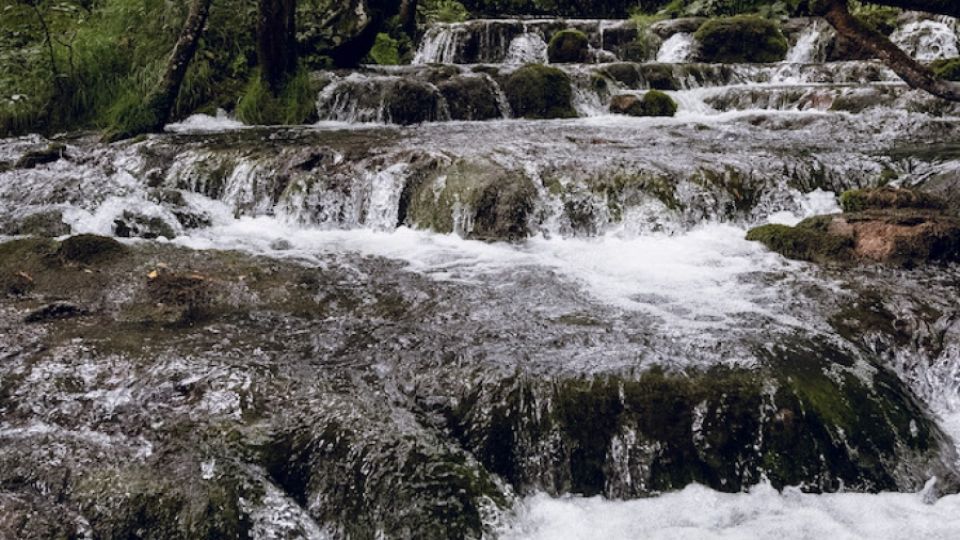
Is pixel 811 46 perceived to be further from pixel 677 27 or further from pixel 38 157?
pixel 38 157

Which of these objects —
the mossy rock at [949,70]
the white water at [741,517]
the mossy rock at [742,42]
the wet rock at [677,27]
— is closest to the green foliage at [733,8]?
the wet rock at [677,27]

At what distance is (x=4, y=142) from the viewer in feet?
31.3

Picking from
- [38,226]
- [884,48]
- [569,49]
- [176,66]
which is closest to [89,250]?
[38,226]

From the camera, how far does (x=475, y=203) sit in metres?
6.52

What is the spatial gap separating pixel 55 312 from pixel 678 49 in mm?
13213

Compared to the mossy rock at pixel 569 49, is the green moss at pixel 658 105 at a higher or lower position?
lower

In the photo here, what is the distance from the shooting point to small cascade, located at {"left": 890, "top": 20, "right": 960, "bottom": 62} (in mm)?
12844

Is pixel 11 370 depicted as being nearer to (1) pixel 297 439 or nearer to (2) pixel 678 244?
(1) pixel 297 439

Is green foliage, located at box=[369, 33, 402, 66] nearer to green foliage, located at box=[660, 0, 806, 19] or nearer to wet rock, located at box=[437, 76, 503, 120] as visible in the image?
wet rock, located at box=[437, 76, 503, 120]

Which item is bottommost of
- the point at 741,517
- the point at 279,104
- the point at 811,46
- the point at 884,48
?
the point at 741,517

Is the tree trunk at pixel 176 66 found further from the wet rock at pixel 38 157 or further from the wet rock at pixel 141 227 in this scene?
the wet rock at pixel 141 227

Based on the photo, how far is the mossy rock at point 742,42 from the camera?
14.1 m

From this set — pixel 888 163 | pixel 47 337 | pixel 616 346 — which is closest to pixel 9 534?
pixel 47 337

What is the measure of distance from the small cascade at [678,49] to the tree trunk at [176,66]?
8.88m
